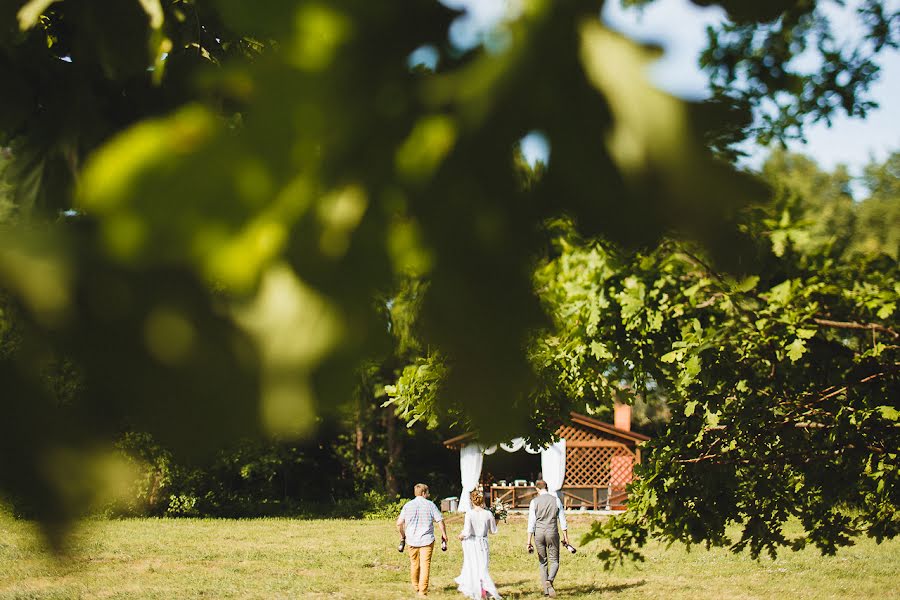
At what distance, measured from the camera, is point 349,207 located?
579 millimetres

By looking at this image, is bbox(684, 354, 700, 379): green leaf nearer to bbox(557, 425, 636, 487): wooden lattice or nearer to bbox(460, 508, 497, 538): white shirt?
bbox(460, 508, 497, 538): white shirt

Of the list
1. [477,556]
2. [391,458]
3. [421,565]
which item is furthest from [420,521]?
[391,458]

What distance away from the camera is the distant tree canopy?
1.77 ft

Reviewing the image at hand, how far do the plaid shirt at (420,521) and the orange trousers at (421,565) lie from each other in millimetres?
95

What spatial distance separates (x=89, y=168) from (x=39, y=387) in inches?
10.4

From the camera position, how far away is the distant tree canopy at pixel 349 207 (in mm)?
541

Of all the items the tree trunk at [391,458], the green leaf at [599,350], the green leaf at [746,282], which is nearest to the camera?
the green leaf at [746,282]

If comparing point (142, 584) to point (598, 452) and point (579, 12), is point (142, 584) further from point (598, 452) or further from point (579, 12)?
point (598, 452)

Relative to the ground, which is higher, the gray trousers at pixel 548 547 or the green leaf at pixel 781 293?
the green leaf at pixel 781 293

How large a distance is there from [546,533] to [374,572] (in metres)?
3.78

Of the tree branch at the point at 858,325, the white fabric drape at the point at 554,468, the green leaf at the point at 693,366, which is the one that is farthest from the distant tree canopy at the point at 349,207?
the white fabric drape at the point at 554,468

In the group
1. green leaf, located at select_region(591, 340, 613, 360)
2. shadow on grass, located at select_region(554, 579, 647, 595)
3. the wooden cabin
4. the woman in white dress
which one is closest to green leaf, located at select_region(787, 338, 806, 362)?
green leaf, located at select_region(591, 340, 613, 360)

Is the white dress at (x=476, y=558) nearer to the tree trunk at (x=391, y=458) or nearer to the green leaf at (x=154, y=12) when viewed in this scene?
the tree trunk at (x=391, y=458)

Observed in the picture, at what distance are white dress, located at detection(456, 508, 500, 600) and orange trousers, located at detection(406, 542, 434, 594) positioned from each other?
50cm
